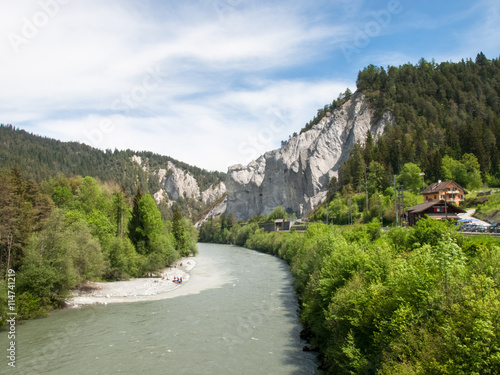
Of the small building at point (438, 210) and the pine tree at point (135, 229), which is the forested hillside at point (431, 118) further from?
the pine tree at point (135, 229)

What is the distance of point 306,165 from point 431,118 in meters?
44.9

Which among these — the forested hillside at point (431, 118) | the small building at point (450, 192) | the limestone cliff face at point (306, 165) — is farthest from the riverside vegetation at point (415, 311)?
the limestone cliff face at point (306, 165)

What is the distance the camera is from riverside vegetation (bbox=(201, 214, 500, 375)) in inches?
320

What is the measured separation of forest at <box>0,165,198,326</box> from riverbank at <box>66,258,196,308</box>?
121 centimetres

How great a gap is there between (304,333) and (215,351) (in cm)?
580

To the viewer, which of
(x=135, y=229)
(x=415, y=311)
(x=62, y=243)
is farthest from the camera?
(x=135, y=229)

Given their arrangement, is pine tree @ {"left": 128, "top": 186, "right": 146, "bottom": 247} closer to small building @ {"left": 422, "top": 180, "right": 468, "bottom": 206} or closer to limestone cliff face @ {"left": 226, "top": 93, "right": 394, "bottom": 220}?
small building @ {"left": 422, "top": 180, "right": 468, "bottom": 206}

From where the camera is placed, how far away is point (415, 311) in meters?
11.3

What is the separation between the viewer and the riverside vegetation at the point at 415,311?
812 centimetres

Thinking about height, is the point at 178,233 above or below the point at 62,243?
below

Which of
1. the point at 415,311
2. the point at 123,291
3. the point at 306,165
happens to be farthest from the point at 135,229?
the point at 306,165

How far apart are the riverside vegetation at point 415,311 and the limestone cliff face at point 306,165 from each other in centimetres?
9933

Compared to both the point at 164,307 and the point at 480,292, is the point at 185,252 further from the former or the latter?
the point at 480,292

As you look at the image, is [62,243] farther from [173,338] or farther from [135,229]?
[135,229]
